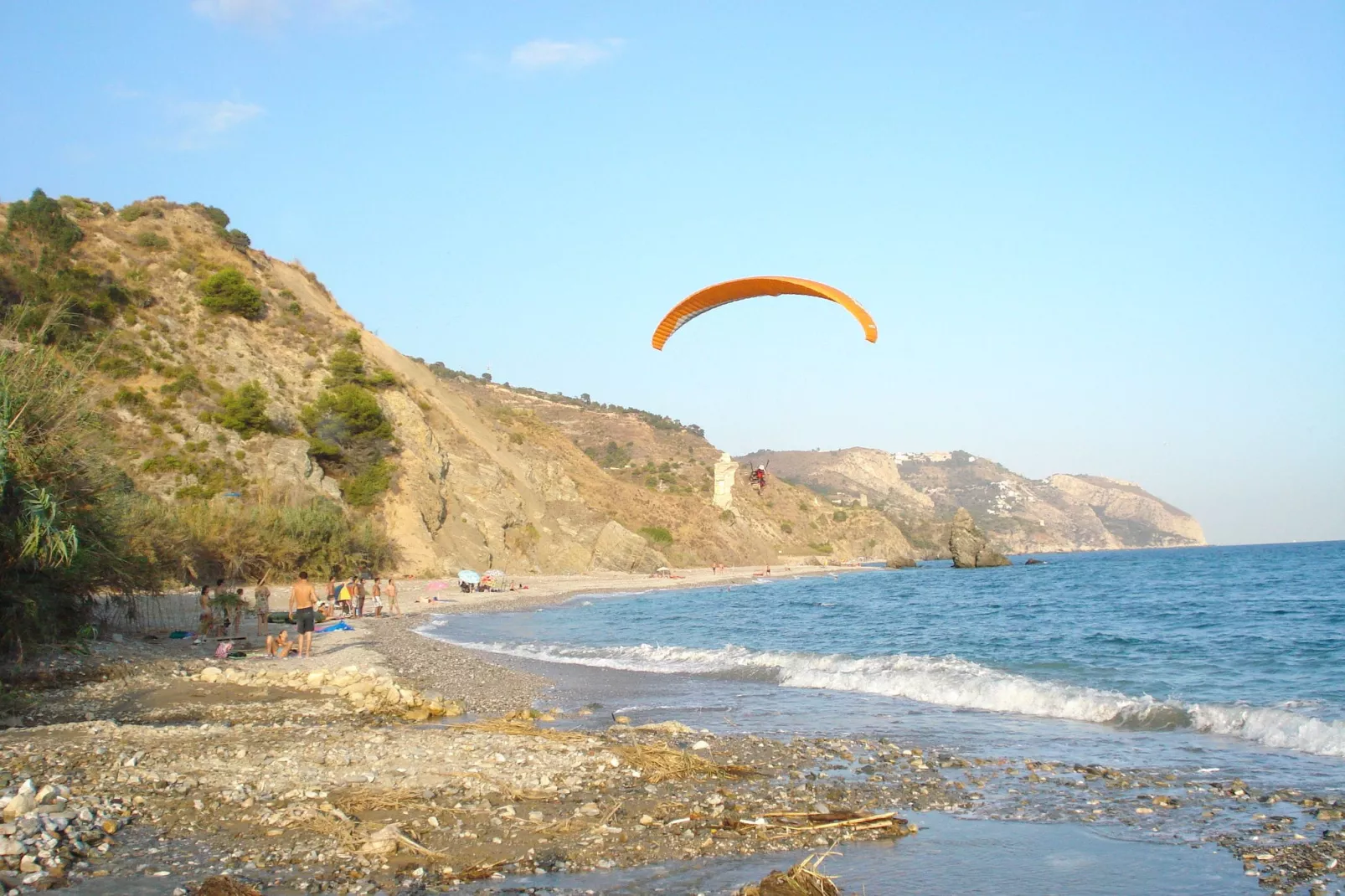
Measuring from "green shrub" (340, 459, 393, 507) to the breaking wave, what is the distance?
2292 centimetres

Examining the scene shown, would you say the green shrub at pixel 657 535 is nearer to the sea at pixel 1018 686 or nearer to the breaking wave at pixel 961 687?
the sea at pixel 1018 686

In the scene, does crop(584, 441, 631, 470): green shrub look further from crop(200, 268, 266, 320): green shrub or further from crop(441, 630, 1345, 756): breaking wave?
crop(441, 630, 1345, 756): breaking wave

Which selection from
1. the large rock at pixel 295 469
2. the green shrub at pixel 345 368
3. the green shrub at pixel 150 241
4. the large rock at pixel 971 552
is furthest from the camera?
the large rock at pixel 971 552

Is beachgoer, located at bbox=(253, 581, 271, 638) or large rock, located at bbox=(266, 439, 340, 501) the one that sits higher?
large rock, located at bbox=(266, 439, 340, 501)

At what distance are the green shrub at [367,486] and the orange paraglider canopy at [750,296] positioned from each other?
30767mm

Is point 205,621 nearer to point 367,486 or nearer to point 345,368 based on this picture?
point 367,486

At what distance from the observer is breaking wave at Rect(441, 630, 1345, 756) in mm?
11180

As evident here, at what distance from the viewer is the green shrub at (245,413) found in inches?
1547

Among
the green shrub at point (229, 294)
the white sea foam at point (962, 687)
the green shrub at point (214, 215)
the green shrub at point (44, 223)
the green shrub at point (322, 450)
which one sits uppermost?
the green shrub at point (214, 215)

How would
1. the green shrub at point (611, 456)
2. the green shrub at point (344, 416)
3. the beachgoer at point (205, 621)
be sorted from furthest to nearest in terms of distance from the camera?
the green shrub at point (611, 456), the green shrub at point (344, 416), the beachgoer at point (205, 621)

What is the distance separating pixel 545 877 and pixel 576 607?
30.0 m

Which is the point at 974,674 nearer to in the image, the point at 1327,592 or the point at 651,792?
the point at 651,792

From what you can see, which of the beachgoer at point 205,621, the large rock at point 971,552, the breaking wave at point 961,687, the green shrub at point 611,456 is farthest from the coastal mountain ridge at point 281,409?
the green shrub at point 611,456

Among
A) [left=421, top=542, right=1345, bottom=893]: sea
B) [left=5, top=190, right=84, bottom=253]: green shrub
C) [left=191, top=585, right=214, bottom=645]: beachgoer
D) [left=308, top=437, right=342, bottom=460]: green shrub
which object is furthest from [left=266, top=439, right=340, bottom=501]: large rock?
[left=191, top=585, right=214, bottom=645]: beachgoer
